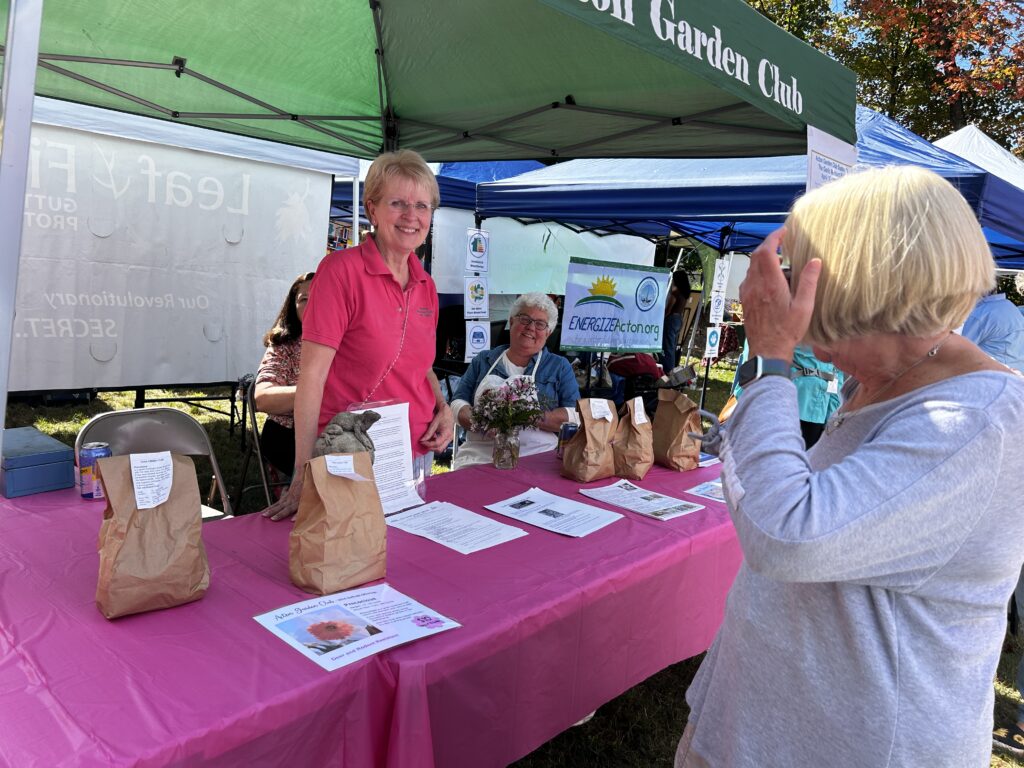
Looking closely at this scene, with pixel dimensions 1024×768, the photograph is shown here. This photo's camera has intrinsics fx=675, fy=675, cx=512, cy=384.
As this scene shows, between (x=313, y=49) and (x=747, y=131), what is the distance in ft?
5.95

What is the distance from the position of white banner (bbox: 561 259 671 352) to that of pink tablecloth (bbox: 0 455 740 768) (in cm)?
363

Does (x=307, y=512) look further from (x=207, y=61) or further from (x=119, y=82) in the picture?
(x=119, y=82)

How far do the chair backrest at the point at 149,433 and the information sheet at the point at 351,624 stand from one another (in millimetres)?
1105

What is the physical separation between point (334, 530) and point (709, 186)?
385cm

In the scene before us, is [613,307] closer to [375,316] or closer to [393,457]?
[375,316]

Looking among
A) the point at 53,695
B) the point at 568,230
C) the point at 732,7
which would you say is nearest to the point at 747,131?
the point at 732,7

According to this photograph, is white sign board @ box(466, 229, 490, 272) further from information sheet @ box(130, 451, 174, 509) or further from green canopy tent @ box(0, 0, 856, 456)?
information sheet @ box(130, 451, 174, 509)

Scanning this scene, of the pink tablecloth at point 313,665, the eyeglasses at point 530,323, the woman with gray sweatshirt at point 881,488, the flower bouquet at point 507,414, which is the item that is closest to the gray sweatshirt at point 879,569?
the woman with gray sweatshirt at point 881,488

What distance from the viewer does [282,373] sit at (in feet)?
10.1

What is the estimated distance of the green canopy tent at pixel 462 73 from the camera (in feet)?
6.77

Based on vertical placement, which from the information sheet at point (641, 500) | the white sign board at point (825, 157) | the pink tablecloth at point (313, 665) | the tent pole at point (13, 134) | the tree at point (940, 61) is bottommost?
the pink tablecloth at point (313, 665)

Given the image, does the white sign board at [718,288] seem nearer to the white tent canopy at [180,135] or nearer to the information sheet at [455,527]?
the white tent canopy at [180,135]

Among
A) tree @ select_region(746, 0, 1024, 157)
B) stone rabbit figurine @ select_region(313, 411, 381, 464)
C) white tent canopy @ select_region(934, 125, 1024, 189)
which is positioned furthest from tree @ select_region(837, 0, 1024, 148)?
stone rabbit figurine @ select_region(313, 411, 381, 464)

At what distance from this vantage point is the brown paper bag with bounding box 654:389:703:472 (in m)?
2.57
